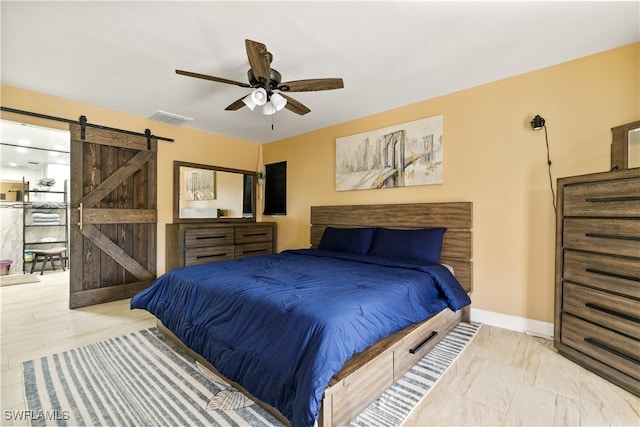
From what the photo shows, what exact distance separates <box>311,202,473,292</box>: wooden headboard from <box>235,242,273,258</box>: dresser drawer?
1545 millimetres


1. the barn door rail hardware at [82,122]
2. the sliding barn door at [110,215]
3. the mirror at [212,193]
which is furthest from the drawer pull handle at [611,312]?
the barn door rail hardware at [82,122]

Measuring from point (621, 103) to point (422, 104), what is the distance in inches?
65.1

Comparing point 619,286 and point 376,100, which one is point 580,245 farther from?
point 376,100

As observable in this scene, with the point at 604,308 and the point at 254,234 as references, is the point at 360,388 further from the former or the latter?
the point at 254,234

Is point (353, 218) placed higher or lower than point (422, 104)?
lower

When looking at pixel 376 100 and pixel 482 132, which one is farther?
pixel 376 100

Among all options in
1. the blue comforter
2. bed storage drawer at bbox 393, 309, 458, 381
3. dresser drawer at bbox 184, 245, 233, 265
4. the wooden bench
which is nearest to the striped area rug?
bed storage drawer at bbox 393, 309, 458, 381

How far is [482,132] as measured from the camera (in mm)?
2852

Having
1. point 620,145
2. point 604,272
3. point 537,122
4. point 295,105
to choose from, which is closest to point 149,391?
point 295,105

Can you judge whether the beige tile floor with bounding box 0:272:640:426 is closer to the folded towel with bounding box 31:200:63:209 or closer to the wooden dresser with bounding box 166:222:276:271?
the wooden dresser with bounding box 166:222:276:271

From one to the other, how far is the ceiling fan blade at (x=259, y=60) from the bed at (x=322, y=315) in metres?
1.53

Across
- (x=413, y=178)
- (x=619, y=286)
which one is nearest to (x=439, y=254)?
(x=413, y=178)

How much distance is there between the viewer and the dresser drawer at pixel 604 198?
1744 millimetres

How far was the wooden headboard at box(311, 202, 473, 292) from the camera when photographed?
9.39 ft
